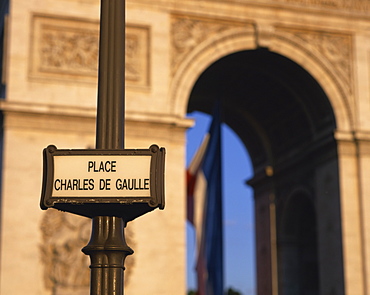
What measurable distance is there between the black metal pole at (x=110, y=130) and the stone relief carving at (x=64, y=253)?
1340cm

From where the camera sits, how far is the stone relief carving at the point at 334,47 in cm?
2156

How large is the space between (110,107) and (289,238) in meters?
22.0

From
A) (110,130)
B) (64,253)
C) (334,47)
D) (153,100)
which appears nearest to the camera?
(110,130)

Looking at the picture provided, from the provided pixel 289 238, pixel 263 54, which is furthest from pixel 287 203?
pixel 263 54

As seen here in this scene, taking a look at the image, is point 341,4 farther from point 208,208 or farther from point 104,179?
point 104,179

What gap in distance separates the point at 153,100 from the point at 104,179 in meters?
15.3

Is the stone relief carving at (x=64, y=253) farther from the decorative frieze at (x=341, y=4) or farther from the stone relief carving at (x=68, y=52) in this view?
the decorative frieze at (x=341, y=4)

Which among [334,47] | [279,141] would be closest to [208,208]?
[279,141]

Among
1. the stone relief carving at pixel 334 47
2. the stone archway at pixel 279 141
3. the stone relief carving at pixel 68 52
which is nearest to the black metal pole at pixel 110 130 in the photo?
the stone relief carving at pixel 68 52

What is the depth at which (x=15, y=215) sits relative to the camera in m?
17.8

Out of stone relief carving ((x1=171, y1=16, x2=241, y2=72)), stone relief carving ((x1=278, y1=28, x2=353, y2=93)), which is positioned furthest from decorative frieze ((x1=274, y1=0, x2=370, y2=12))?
stone relief carving ((x1=171, y1=16, x2=241, y2=72))

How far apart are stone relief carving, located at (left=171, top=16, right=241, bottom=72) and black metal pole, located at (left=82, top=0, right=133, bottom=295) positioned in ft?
50.0

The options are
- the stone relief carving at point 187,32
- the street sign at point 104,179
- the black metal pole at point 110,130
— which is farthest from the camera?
the stone relief carving at point 187,32

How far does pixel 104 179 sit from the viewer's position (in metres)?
4.38
